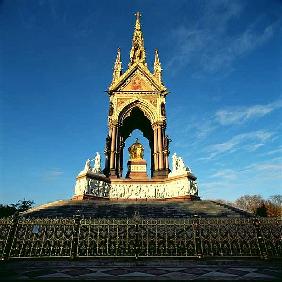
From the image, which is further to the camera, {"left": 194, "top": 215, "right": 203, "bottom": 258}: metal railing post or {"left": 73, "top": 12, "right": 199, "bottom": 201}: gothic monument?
{"left": 73, "top": 12, "right": 199, "bottom": 201}: gothic monument

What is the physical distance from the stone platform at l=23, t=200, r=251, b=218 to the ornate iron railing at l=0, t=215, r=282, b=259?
10.7 feet

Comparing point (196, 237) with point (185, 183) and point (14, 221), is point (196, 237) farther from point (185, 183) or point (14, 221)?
point (185, 183)

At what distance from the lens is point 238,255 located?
724cm

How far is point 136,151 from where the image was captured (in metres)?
22.7

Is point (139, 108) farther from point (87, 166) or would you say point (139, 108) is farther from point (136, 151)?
point (87, 166)

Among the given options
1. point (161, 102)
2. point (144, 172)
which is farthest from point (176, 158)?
point (161, 102)

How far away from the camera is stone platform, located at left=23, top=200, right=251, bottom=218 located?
37.3ft

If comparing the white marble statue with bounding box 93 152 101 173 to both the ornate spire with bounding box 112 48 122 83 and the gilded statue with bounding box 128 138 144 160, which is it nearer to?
the gilded statue with bounding box 128 138 144 160

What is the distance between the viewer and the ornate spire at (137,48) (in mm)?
26355

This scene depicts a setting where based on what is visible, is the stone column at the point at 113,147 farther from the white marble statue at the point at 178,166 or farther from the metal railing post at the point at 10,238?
the metal railing post at the point at 10,238

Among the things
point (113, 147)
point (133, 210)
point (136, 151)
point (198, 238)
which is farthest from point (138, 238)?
point (136, 151)

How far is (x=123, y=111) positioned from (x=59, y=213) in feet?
42.1

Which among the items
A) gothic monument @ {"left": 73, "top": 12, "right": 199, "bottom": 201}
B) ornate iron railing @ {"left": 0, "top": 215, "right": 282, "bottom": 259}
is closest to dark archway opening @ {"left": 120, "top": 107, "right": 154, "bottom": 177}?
gothic monument @ {"left": 73, "top": 12, "right": 199, "bottom": 201}

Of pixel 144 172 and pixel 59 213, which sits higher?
pixel 144 172
